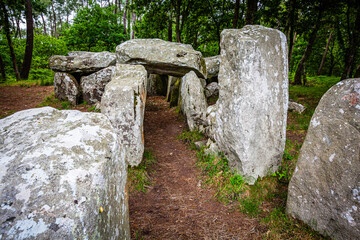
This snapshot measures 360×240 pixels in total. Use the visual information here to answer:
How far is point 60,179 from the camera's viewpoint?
46.3 inches

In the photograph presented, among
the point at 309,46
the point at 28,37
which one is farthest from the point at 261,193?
the point at 28,37

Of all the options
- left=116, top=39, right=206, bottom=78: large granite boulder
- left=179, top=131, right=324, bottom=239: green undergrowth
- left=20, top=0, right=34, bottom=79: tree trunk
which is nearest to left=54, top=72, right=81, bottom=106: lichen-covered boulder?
left=116, top=39, right=206, bottom=78: large granite boulder

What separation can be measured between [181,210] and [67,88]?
6.84 metres

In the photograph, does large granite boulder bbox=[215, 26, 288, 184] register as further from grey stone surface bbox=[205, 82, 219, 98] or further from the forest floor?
grey stone surface bbox=[205, 82, 219, 98]

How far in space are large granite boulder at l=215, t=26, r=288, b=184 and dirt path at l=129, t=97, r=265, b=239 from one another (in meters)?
0.87

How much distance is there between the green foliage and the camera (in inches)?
494

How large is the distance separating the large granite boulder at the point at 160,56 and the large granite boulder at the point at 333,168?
498cm

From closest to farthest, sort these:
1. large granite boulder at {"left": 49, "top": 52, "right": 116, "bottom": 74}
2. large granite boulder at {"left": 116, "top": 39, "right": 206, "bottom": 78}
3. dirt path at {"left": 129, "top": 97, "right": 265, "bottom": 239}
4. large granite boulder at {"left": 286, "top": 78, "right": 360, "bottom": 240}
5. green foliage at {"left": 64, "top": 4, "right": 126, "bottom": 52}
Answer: large granite boulder at {"left": 286, "top": 78, "right": 360, "bottom": 240} → dirt path at {"left": 129, "top": 97, "right": 265, "bottom": 239} → large granite boulder at {"left": 116, "top": 39, "right": 206, "bottom": 78} → large granite boulder at {"left": 49, "top": 52, "right": 116, "bottom": 74} → green foliage at {"left": 64, "top": 4, "right": 126, "bottom": 52}

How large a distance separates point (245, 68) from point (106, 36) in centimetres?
1211

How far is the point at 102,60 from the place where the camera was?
7750mm

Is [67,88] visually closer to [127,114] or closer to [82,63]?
[82,63]

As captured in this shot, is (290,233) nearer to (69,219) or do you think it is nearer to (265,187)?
(265,187)

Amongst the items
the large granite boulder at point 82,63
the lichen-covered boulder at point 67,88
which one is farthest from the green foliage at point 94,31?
the lichen-covered boulder at point 67,88

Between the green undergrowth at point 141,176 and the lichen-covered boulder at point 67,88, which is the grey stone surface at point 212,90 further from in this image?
the lichen-covered boulder at point 67,88
